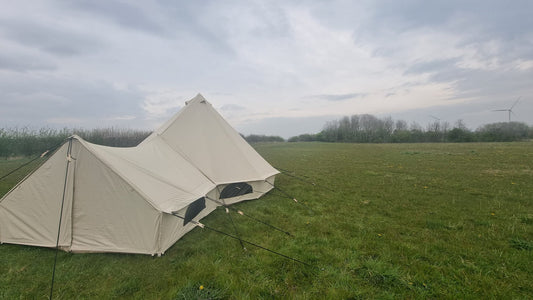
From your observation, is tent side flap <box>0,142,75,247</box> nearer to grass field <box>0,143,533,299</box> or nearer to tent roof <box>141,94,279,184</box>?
grass field <box>0,143,533,299</box>

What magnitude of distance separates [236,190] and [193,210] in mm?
1535

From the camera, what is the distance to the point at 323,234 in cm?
388

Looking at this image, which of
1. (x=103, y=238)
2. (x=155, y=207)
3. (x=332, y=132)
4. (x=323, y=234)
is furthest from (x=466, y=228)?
(x=332, y=132)

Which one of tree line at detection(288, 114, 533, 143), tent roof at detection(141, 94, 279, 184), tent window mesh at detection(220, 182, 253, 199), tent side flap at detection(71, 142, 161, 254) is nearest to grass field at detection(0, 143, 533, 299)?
tent side flap at detection(71, 142, 161, 254)

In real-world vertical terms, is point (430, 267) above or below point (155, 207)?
below

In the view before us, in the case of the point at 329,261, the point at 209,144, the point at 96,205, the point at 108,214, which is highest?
the point at 209,144

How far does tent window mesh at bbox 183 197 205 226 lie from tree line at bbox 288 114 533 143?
4633cm

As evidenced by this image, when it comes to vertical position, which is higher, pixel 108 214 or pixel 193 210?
pixel 108 214

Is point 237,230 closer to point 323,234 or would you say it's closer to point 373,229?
point 323,234

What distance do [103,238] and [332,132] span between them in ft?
185

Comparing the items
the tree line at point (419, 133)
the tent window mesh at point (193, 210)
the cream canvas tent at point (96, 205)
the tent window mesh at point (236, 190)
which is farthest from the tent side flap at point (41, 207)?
the tree line at point (419, 133)

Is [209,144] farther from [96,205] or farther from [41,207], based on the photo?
[41,207]

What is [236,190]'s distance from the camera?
554cm

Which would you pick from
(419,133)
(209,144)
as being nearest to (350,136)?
(419,133)
